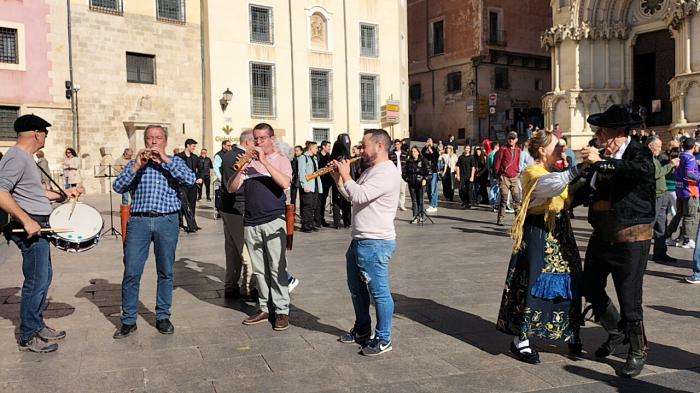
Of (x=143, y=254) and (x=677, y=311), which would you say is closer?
(x=143, y=254)

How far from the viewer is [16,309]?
6891 millimetres

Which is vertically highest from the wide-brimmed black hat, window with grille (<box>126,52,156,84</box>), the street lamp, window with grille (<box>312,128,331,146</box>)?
window with grille (<box>126,52,156,84</box>)

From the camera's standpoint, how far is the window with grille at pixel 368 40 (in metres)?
32.8

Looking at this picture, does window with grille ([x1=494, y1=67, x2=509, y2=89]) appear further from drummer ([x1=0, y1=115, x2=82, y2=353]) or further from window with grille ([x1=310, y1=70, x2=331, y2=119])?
drummer ([x1=0, y1=115, x2=82, y2=353])

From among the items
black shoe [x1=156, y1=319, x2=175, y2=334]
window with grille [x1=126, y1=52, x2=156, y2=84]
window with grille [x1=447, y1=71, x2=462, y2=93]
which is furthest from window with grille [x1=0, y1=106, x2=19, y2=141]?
window with grille [x1=447, y1=71, x2=462, y2=93]

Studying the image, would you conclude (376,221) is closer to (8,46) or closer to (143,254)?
(143,254)

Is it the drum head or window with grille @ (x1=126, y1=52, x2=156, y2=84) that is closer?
the drum head

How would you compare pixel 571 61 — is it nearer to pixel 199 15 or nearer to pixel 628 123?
pixel 199 15

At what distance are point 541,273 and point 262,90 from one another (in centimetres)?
2600

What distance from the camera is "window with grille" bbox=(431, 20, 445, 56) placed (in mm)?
40969

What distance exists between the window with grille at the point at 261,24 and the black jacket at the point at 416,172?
17119 millimetres

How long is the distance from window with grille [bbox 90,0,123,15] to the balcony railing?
21655mm

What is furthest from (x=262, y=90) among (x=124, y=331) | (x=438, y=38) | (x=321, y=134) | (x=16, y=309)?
(x=124, y=331)

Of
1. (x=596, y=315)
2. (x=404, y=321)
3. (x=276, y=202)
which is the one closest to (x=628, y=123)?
(x=596, y=315)
